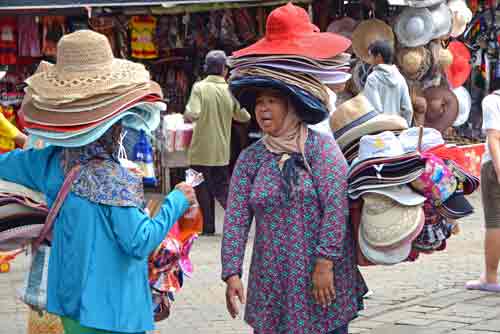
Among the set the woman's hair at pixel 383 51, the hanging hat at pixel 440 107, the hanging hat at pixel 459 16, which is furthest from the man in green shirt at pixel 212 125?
the hanging hat at pixel 459 16

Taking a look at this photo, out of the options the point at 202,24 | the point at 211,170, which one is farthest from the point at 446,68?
the point at 211,170

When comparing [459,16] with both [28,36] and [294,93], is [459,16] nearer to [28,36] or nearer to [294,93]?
[28,36]

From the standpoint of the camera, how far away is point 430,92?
574 inches

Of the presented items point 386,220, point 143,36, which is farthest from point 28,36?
point 386,220

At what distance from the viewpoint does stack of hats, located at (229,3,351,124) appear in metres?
4.59

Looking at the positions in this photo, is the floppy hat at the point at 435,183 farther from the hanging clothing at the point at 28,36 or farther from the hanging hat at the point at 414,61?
the hanging clothing at the point at 28,36

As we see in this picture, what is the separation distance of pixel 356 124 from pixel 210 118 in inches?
251

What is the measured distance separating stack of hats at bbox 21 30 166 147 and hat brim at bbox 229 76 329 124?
1.25ft

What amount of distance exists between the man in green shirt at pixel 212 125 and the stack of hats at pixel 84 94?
21.7 ft

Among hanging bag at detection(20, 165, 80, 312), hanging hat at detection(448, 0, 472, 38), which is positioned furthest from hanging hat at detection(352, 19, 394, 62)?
hanging bag at detection(20, 165, 80, 312)

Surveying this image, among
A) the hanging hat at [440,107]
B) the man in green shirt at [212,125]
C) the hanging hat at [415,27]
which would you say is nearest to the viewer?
the man in green shirt at [212,125]

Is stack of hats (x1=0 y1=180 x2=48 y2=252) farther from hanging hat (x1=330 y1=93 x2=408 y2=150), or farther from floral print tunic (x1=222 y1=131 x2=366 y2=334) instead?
Result: hanging hat (x1=330 y1=93 x2=408 y2=150)

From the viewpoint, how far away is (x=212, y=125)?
37.2 ft

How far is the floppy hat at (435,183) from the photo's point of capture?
4.68m
